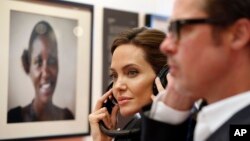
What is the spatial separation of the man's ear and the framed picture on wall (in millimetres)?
1395

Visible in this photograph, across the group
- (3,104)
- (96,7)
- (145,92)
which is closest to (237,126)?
(145,92)

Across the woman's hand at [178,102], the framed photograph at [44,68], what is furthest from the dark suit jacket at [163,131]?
the framed photograph at [44,68]

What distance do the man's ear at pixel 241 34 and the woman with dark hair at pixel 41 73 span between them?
4.07 feet

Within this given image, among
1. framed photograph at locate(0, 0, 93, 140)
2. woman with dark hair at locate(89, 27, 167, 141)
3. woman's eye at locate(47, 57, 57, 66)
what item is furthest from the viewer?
woman's eye at locate(47, 57, 57, 66)

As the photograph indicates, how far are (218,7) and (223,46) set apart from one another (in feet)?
0.27

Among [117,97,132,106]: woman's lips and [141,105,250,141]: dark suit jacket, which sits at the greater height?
[117,97,132,106]: woman's lips

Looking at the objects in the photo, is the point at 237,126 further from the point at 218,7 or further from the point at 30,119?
the point at 30,119

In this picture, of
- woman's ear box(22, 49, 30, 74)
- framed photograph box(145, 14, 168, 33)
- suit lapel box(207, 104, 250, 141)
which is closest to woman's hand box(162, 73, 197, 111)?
suit lapel box(207, 104, 250, 141)

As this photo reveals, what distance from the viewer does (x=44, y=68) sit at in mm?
1879

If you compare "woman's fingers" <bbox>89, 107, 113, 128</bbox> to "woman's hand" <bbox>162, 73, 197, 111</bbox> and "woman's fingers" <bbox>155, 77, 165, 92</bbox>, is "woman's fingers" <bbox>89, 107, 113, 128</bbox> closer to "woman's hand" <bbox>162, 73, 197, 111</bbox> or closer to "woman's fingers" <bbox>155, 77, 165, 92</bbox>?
"woman's fingers" <bbox>155, 77, 165, 92</bbox>

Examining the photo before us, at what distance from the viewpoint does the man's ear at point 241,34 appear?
30.8 inches

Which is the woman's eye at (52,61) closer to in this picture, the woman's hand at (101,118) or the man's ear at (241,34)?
the woman's hand at (101,118)

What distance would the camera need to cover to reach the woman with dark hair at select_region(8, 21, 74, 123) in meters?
1.82

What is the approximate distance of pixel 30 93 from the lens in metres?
1.84
